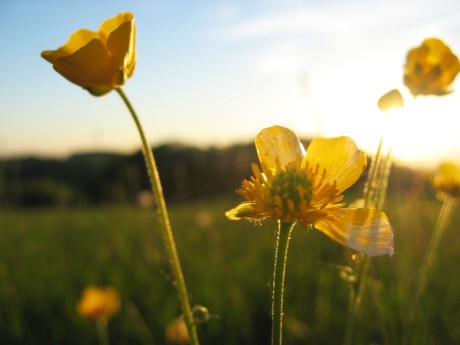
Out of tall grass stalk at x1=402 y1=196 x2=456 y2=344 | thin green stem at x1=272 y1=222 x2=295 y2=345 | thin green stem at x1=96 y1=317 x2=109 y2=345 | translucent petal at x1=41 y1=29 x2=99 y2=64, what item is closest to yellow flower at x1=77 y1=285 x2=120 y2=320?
thin green stem at x1=96 y1=317 x2=109 y2=345

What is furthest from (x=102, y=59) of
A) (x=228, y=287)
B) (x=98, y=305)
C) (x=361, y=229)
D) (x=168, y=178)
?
(x=168, y=178)

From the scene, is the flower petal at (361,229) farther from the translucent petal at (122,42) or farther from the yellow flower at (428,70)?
the yellow flower at (428,70)

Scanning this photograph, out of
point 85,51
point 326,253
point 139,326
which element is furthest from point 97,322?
point 85,51

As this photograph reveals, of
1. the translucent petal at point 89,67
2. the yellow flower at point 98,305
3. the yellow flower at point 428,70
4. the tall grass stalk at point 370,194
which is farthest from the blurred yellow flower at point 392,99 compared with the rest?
the yellow flower at point 98,305

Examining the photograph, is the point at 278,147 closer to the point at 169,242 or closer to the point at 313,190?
the point at 313,190

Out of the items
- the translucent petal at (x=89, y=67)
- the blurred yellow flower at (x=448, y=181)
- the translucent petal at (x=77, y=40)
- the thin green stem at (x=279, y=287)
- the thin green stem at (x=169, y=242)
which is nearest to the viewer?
the thin green stem at (x=279, y=287)

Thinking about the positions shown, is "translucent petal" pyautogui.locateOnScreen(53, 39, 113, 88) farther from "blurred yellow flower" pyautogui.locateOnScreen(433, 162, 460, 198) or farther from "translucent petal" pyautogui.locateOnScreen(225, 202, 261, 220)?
"blurred yellow flower" pyautogui.locateOnScreen(433, 162, 460, 198)
